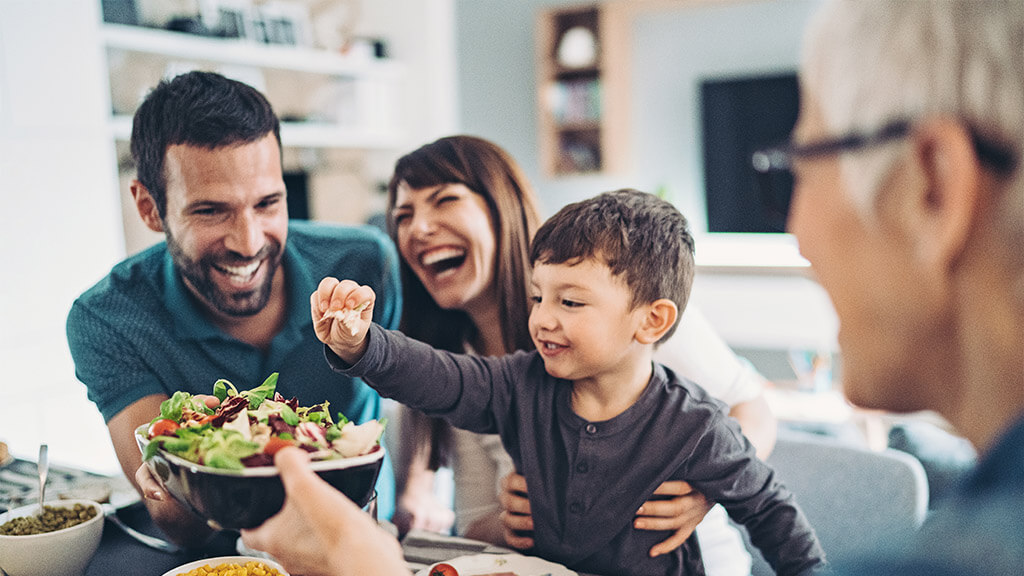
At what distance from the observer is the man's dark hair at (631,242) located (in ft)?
3.27

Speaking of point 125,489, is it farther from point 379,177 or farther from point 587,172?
point 587,172

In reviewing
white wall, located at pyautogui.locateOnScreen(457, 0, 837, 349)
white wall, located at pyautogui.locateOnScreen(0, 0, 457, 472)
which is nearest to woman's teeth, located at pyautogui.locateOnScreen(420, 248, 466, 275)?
white wall, located at pyautogui.locateOnScreen(0, 0, 457, 472)

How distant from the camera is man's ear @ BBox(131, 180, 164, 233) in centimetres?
100

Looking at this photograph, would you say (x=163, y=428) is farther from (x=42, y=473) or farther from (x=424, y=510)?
(x=424, y=510)

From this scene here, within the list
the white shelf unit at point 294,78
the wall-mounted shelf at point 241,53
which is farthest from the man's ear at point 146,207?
the wall-mounted shelf at point 241,53

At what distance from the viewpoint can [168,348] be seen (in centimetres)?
103

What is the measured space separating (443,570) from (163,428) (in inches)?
14.3

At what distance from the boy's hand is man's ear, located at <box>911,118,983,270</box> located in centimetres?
60

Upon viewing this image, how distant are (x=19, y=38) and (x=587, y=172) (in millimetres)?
3677

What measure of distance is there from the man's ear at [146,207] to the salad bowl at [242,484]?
0.37 meters

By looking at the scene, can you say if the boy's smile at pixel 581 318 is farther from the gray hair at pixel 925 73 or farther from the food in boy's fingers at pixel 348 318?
the gray hair at pixel 925 73

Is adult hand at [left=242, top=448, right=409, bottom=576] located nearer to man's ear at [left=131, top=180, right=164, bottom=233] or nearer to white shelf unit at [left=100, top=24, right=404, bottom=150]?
man's ear at [left=131, top=180, right=164, bottom=233]

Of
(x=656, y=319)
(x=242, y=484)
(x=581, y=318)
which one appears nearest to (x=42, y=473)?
(x=242, y=484)

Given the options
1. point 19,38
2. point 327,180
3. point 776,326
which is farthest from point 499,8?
point 19,38
